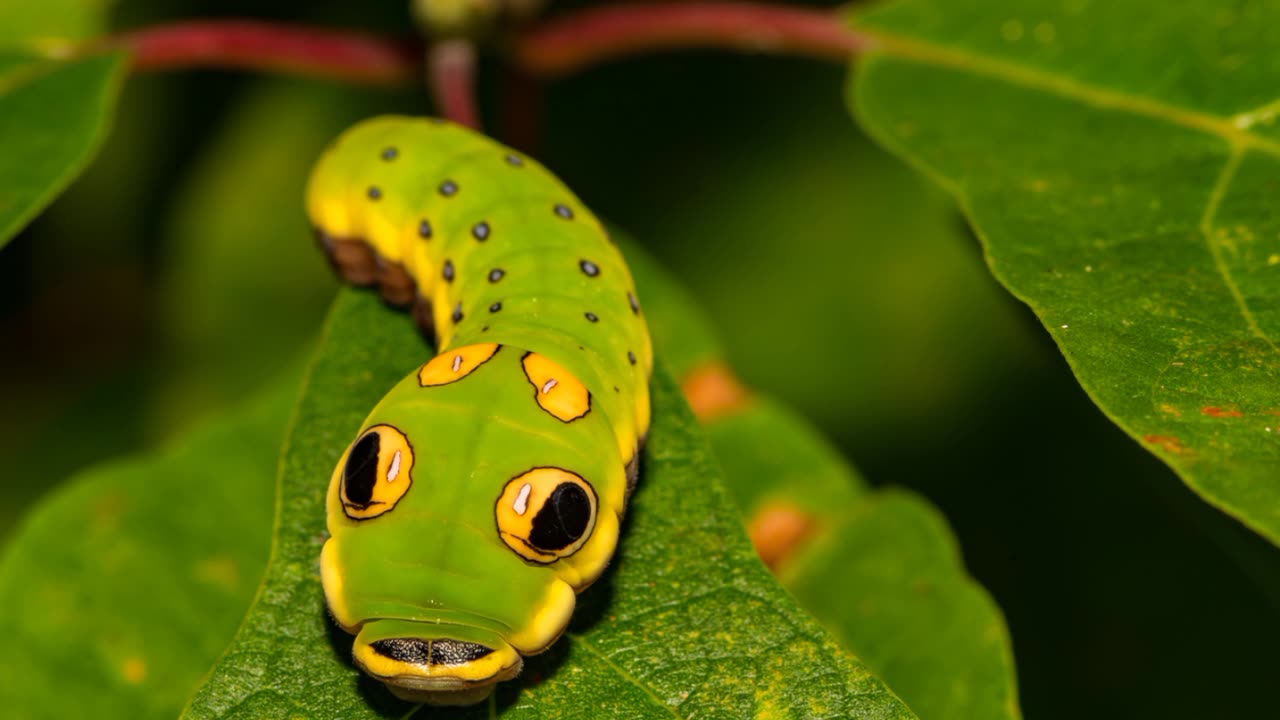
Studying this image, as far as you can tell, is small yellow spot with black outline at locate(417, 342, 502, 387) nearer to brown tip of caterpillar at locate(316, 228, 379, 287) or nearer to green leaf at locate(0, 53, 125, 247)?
brown tip of caterpillar at locate(316, 228, 379, 287)

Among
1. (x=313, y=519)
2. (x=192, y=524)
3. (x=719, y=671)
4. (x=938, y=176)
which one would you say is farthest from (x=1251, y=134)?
(x=192, y=524)

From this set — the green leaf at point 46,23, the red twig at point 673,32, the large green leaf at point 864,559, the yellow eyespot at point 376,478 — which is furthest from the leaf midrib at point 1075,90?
the green leaf at point 46,23

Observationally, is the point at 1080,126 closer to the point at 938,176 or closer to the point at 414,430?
the point at 938,176

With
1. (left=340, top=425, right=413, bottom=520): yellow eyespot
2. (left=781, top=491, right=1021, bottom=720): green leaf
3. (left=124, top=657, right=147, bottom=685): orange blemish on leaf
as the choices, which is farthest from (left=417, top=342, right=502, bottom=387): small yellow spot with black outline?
(left=124, top=657, right=147, bottom=685): orange blemish on leaf

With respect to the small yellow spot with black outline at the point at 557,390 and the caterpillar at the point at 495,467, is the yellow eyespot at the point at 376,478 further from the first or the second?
the small yellow spot with black outline at the point at 557,390

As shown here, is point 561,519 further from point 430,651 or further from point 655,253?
point 655,253

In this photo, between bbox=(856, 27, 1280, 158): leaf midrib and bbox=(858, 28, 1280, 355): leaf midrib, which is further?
bbox=(856, 27, 1280, 158): leaf midrib
